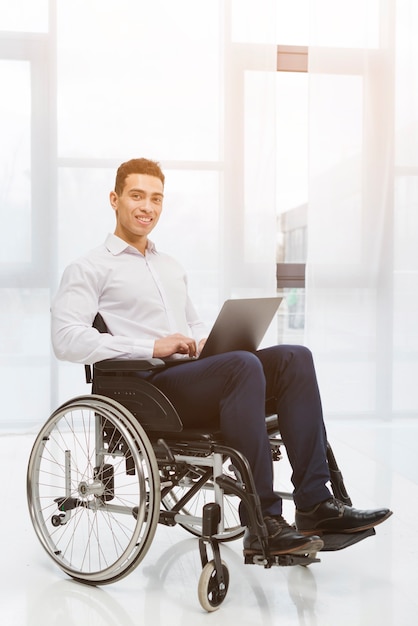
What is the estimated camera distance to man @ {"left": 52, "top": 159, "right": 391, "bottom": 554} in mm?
1911

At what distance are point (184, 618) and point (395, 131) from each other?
10.4 feet

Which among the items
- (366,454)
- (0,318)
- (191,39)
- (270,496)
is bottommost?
(366,454)

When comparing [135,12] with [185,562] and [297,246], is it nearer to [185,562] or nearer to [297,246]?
[297,246]

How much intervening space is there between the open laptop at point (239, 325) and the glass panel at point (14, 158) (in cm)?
218

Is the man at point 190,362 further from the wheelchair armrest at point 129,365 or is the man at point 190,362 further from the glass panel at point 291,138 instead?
the glass panel at point 291,138

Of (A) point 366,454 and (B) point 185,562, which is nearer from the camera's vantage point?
(B) point 185,562

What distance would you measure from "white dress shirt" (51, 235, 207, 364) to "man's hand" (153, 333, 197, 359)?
0.02 m

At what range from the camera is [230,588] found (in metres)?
2.03

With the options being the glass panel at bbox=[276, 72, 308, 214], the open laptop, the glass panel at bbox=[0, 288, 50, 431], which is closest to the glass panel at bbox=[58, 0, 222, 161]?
the glass panel at bbox=[276, 72, 308, 214]

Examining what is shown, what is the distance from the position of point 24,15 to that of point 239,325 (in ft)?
8.82

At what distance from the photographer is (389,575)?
7.02 feet

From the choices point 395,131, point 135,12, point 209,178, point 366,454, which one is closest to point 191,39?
point 135,12

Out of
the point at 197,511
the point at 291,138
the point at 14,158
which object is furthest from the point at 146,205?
the point at 291,138

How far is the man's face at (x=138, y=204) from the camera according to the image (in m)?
2.28
